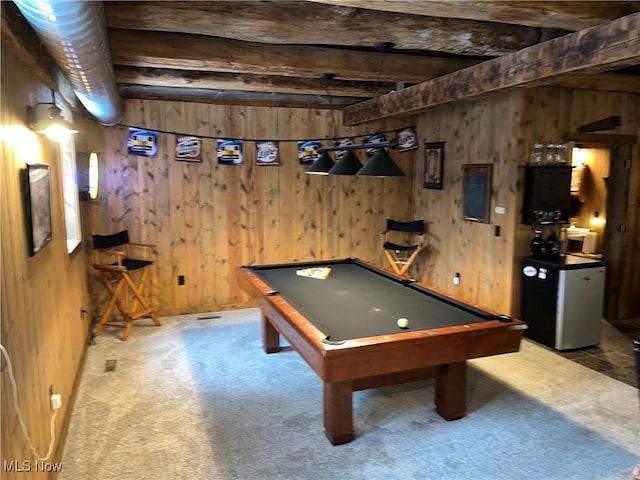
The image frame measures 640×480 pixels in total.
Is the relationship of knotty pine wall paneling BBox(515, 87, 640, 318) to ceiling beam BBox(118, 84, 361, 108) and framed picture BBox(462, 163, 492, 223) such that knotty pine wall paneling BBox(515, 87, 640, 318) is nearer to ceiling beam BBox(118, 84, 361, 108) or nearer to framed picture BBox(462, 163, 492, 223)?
framed picture BBox(462, 163, 492, 223)

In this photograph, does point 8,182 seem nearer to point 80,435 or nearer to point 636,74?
point 80,435

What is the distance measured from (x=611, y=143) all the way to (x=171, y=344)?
4.96 meters

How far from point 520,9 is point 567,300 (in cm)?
269

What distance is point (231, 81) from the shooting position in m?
4.60

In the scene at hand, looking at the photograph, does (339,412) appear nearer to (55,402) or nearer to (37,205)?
(55,402)

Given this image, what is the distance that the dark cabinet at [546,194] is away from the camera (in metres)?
4.47

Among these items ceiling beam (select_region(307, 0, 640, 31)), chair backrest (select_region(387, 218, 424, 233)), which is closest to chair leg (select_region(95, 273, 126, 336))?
chair backrest (select_region(387, 218, 424, 233))

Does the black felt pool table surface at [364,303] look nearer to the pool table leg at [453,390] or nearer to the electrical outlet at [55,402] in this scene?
the pool table leg at [453,390]

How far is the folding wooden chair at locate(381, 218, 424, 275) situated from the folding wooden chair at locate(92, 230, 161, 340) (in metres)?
2.90

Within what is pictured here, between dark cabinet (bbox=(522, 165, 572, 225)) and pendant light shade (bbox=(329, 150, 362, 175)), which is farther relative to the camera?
dark cabinet (bbox=(522, 165, 572, 225))

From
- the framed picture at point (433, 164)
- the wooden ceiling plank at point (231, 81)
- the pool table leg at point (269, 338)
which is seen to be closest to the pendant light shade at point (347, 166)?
the wooden ceiling plank at point (231, 81)

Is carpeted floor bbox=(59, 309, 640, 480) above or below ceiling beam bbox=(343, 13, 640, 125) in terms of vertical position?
below

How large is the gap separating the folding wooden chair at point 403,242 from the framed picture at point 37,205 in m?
3.95

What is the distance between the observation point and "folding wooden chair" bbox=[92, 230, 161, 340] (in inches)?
191
